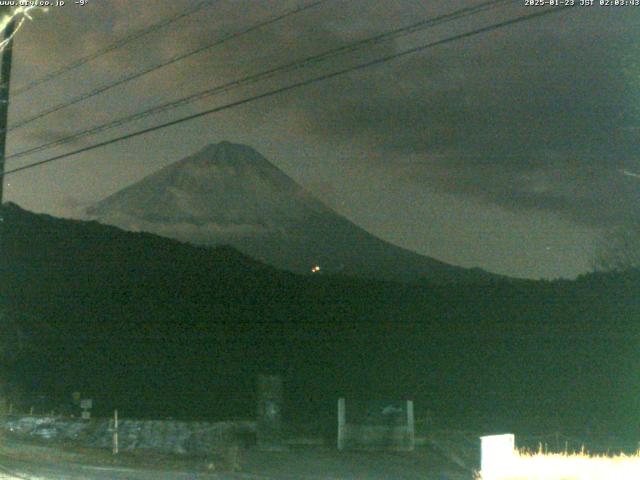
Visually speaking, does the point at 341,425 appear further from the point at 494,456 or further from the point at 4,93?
the point at 4,93

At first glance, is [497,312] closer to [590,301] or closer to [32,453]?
[590,301]

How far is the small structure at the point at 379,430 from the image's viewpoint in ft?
69.5

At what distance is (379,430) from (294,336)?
39820 millimetres

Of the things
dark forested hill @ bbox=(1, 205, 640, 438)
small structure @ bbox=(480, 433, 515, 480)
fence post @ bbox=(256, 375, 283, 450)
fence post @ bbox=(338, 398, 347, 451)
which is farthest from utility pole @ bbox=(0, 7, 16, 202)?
dark forested hill @ bbox=(1, 205, 640, 438)

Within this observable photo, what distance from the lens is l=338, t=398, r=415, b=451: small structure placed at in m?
21.2

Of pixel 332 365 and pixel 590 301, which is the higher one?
pixel 590 301

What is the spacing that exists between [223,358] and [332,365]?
9.08m

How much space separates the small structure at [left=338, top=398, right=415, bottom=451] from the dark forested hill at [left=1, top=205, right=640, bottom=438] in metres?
9.39

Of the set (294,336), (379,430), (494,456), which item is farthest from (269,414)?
(294,336)

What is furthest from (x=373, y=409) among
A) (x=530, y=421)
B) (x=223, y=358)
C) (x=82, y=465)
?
(x=223, y=358)

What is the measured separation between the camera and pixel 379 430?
21.5 metres

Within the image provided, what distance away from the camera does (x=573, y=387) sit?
43781 millimetres

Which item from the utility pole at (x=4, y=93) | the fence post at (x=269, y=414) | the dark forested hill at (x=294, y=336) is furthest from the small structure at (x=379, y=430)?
the utility pole at (x=4, y=93)

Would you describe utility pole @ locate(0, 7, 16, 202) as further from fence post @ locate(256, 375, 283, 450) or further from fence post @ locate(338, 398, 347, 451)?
fence post @ locate(338, 398, 347, 451)
